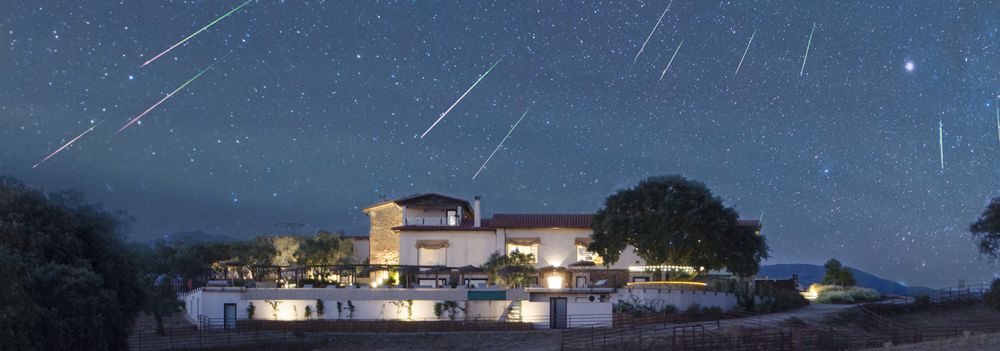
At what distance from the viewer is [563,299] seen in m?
60.9

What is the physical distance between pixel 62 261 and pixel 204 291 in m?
20.3

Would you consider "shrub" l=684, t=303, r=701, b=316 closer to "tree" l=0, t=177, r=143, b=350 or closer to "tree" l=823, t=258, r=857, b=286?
"tree" l=0, t=177, r=143, b=350

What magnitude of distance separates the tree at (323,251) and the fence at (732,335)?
103 ft

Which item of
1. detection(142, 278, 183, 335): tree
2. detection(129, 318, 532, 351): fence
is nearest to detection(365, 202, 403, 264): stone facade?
detection(142, 278, 183, 335): tree

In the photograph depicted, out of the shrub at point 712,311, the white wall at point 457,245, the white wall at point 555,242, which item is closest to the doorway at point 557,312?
the shrub at point 712,311

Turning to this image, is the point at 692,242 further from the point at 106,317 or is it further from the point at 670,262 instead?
the point at 106,317

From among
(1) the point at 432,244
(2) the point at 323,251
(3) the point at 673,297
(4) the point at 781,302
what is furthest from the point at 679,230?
(2) the point at 323,251

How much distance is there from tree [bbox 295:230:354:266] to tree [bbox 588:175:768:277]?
23.6 metres

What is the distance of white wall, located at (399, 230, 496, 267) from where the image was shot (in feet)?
Result: 246

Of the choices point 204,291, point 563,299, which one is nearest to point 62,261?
point 204,291

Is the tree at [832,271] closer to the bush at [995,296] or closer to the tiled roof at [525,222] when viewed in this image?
the tiled roof at [525,222]

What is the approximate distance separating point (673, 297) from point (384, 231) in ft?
94.8

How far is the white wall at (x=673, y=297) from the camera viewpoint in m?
56.8

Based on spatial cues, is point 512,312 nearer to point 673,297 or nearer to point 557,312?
point 557,312
